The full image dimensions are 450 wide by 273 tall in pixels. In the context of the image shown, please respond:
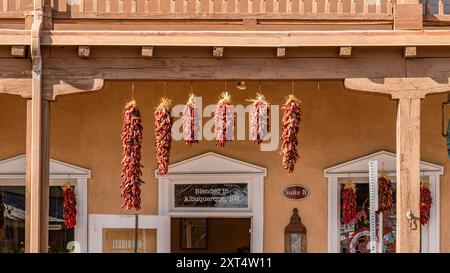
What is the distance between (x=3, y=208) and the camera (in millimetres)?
14133

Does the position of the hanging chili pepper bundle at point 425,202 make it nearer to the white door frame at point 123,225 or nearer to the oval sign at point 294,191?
the oval sign at point 294,191

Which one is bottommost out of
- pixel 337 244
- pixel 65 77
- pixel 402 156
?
pixel 337 244

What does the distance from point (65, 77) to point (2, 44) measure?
2.66 ft

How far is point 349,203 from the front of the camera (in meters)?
13.9

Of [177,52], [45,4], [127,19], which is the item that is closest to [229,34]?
[177,52]

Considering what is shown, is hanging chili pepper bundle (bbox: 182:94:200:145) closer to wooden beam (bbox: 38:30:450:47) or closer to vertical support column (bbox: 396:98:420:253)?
wooden beam (bbox: 38:30:450:47)

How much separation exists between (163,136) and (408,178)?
286 cm

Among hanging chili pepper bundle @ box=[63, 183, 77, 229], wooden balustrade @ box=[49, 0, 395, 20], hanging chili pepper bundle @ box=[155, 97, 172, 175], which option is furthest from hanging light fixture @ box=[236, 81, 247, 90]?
hanging chili pepper bundle @ box=[63, 183, 77, 229]

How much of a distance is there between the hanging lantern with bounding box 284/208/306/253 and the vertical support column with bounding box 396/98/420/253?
231 cm

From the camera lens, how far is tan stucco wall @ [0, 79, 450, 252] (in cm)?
1409

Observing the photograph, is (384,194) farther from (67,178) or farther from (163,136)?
(67,178)

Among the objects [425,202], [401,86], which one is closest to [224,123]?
[401,86]

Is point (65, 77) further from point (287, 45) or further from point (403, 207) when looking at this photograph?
point (403, 207)

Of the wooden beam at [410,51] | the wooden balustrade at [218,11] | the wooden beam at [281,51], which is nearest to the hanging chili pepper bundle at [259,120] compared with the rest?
the wooden beam at [281,51]
